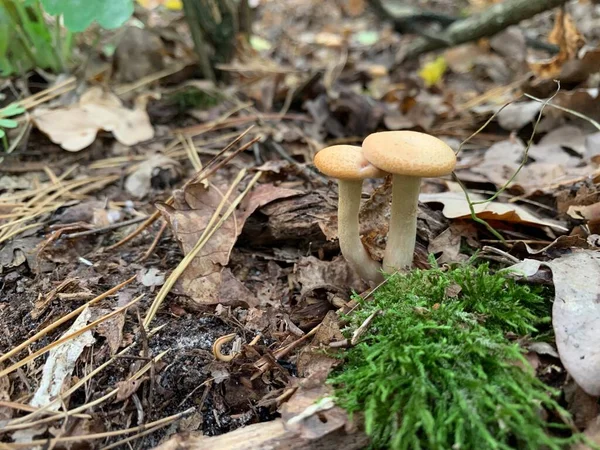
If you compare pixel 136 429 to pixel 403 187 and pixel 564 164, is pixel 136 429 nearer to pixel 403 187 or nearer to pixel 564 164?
pixel 403 187

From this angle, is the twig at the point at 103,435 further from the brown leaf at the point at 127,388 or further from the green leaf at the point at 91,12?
the green leaf at the point at 91,12

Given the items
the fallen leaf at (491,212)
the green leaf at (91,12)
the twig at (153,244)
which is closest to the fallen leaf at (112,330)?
the twig at (153,244)

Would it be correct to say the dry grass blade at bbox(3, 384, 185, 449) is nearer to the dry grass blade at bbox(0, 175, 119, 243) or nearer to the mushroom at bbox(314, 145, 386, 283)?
the mushroom at bbox(314, 145, 386, 283)

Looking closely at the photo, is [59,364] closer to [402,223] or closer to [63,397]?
[63,397]

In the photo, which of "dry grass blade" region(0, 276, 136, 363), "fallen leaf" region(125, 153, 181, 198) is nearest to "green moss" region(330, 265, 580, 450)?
"dry grass blade" region(0, 276, 136, 363)

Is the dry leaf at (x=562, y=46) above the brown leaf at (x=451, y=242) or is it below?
above

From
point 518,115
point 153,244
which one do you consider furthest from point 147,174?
point 518,115
